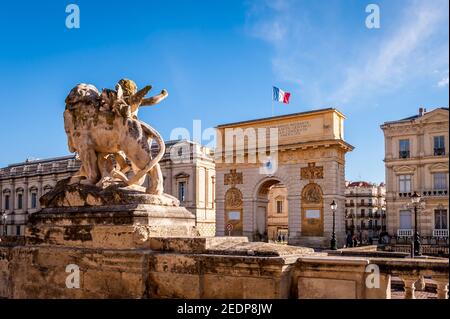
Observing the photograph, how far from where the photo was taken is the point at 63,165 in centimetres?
5091

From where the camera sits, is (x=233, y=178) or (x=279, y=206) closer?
(x=233, y=178)

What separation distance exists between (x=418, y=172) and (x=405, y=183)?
1.49 metres

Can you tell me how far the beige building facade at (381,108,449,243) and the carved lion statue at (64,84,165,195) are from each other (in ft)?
112

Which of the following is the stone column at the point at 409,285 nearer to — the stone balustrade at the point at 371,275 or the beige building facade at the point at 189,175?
the stone balustrade at the point at 371,275

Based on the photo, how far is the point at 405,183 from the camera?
38875mm

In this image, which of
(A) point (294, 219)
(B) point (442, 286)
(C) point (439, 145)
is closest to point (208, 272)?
(B) point (442, 286)

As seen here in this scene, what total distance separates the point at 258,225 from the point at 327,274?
27.2 metres

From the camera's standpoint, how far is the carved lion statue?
19.0 ft

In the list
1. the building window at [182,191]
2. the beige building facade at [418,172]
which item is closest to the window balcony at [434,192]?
the beige building facade at [418,172]

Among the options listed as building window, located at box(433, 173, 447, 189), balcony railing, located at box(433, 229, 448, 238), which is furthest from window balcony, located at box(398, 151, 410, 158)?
balcony railing, located at box(433, 229, 448, 238)

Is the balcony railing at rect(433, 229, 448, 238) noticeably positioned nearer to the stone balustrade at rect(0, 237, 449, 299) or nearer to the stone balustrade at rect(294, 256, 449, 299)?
the stone balustrade at rect(0, 237, 449, 299)

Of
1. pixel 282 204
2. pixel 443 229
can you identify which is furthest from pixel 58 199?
pixel 282 204

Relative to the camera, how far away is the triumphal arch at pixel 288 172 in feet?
90.9

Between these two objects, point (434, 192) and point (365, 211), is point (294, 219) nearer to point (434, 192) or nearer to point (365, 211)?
point (434, 192)
